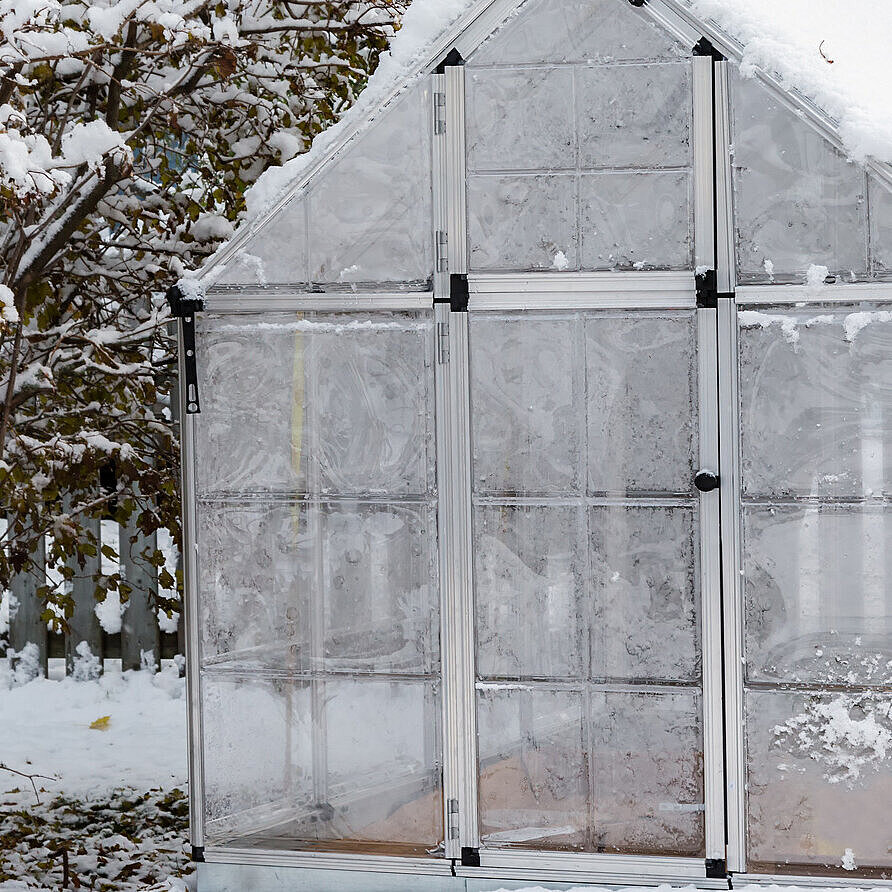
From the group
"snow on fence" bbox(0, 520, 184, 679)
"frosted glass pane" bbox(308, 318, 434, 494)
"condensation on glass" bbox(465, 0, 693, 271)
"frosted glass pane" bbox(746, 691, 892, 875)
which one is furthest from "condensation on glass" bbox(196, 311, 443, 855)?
"snow on fence" bbox(0, 520, 184, 679)

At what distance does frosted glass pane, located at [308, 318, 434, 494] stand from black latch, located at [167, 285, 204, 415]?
14.2 inches

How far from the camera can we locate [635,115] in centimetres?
336

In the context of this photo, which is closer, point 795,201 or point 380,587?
point 795,201

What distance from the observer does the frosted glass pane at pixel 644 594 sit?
340cm

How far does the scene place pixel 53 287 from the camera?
16.2ft

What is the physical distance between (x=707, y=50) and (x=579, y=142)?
43 centimetres

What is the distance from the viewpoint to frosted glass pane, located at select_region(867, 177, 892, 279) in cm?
322

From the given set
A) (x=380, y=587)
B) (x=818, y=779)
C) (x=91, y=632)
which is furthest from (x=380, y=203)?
(x=91, y=632)

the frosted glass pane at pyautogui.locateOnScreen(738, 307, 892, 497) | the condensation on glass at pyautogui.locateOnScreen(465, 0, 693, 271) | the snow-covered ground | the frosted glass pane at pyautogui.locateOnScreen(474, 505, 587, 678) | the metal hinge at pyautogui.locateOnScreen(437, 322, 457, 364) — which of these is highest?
the condensation on glass at pyautogui.locateOnScreen(465, 0, 693, 271)

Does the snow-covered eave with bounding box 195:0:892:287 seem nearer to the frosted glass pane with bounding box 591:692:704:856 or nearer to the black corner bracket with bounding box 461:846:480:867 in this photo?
the frosted glass pane with bounding box 591:692:704:856

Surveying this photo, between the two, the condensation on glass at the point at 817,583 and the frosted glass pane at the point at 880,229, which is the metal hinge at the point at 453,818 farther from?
the frosted glass pane at the point at 880,229

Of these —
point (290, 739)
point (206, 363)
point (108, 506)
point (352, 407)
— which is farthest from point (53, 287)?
point (290, 739)

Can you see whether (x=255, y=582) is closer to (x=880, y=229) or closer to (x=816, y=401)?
(x=816, y=401)

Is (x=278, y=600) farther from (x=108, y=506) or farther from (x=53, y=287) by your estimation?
(x=53, y=287)
